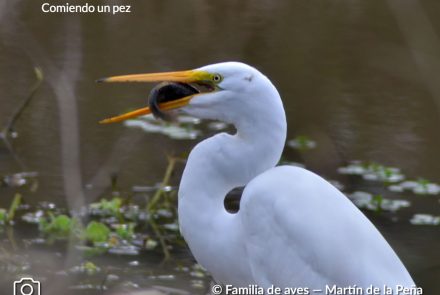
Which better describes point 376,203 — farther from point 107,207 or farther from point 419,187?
point 107,207

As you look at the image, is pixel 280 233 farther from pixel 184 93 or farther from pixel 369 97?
pixel 369 97

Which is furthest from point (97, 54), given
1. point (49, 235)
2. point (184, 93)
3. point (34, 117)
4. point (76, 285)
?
point (184, 93)

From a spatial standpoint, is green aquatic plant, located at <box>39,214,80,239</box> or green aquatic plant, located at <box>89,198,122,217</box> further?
green aquatic plant, located at <box>89,198,122,217</box>

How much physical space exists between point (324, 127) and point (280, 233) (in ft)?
9.68

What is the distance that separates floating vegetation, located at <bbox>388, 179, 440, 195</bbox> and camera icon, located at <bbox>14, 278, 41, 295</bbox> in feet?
6.27

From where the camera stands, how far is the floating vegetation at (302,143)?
18.8ft

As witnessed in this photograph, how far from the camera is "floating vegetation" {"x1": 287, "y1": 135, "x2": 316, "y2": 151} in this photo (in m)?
5.72

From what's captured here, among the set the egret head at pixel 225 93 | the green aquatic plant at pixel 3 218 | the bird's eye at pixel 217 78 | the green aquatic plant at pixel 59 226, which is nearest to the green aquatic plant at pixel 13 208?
the green aquatic plant at pixel 3 218

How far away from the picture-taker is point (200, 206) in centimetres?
319

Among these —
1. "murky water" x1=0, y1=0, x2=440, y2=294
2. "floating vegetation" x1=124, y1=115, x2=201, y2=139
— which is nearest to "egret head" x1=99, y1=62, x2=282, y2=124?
"murky water" x1=0, y1=0, x2=440, y2=294

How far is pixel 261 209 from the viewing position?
3.16 meters

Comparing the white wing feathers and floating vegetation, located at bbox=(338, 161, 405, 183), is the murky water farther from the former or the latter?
the white wing feathers

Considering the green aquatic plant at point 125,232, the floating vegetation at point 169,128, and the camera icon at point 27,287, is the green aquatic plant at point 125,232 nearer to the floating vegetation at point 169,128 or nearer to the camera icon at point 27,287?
the camera icon at point 27,287

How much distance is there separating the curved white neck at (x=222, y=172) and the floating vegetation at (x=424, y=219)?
6.23 feet
